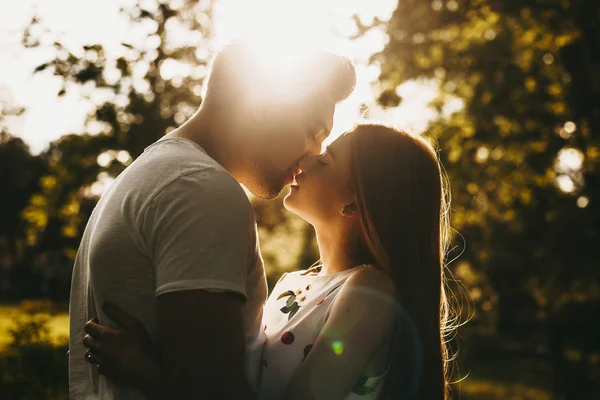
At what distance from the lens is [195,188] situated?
5.58 ft

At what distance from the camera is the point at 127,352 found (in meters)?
1.79

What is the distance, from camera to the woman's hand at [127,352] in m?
1.77

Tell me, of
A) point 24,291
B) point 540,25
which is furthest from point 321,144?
point 24,291

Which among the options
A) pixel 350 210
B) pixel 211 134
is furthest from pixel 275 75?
pixel 350 210

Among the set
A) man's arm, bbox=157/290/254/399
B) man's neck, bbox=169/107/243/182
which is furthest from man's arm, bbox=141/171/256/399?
man's neck, bbox=169/107/243/182

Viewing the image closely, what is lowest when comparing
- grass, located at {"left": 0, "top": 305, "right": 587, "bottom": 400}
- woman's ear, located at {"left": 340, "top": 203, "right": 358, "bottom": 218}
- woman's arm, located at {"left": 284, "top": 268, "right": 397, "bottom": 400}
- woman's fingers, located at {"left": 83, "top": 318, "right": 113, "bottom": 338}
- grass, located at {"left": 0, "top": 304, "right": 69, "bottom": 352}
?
grass, located at {"left": 0, "top": 305, "right": 587, "bottom": 400}

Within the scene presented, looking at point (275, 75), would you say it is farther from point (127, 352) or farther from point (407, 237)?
point (127, 352)

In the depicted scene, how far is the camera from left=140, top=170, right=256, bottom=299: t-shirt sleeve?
1.64m

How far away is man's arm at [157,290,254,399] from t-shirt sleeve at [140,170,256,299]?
0.13 ft

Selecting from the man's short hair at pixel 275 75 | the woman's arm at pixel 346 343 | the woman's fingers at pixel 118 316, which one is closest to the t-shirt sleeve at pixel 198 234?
the woman's fingers at pixel 118 316

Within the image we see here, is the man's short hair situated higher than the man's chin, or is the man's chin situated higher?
the man's short hair

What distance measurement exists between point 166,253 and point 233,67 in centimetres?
86

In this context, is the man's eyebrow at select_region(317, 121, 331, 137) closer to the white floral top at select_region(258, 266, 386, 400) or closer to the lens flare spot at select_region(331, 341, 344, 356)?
the white floral top at select_region(258, 266, 386, 400)

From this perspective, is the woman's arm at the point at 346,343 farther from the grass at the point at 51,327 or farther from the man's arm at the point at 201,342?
the grass at the point at 51,327
